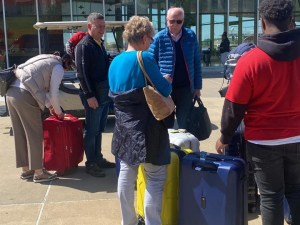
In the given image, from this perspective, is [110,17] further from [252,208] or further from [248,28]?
[252,208]

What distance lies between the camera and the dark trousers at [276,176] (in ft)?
8.43

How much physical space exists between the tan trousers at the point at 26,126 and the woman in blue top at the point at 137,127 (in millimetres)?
1632

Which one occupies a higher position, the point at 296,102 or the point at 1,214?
the point at 296,102

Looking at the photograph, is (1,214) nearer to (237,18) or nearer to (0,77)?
(0,77)

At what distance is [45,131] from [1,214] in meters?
1.19

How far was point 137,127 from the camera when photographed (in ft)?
9.68

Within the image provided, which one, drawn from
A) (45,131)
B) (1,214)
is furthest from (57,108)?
(1,214)

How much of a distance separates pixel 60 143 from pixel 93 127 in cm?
45

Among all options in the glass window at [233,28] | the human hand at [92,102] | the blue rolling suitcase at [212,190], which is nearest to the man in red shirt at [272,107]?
the blue rolling suitcase at [212,190]

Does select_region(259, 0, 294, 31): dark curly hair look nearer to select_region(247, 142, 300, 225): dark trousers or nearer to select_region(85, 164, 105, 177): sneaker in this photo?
select_region(247, 142, 300, 225): dark trousers

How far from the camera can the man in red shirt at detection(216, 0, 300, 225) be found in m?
2.44

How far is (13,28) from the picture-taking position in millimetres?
18500

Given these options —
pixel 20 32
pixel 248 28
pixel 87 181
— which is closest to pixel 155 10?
pixel 248 28

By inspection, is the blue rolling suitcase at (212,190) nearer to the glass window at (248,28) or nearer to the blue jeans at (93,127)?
the blue jeans at (93,127)
